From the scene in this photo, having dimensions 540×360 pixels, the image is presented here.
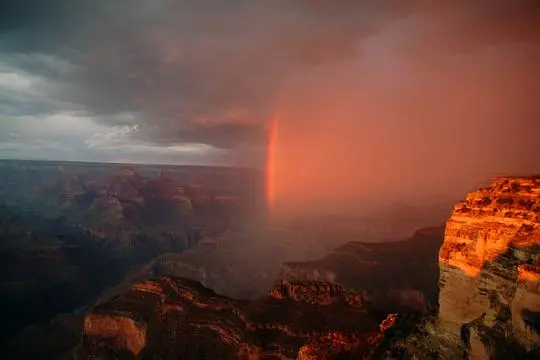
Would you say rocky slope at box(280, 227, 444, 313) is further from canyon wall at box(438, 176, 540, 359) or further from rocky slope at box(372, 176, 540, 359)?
canyon wall at box(438, 176, 540, 359)

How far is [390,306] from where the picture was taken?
90688mm

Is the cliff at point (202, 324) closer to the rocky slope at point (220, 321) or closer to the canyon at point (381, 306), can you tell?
the rocky slope at point (220, 321)

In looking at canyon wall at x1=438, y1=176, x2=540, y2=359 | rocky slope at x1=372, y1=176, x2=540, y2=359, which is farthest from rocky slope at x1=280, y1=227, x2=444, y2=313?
canyon wall at x1=438, y1=176, x2=540, y2=359

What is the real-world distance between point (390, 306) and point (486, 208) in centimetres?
7721

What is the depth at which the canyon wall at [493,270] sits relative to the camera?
16.2 meters

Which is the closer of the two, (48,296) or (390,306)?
(390,306)

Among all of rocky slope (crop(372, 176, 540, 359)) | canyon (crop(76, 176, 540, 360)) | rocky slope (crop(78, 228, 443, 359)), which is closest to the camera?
rocky slope (crop(372, 176, 540, 359))

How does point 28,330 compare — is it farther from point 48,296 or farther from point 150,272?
point 150,272

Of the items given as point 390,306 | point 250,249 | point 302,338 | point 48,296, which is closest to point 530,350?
point 302,338

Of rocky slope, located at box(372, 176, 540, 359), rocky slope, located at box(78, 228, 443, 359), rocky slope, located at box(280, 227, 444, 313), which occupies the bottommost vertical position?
rocky slope, located at box(280, 227, 444, 313)

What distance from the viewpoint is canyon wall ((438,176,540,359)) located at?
16.2 meters

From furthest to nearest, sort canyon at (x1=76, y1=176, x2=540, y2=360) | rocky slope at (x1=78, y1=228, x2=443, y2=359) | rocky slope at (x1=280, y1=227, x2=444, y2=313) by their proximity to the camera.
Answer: rocky slope at (x1=280, y1=227, x2=444, y2=313) < rocky slope at (x1=78, y1=228, x2=443, y2=359) < canyon at (x1=76, y1=176, x2=540, y2=360)

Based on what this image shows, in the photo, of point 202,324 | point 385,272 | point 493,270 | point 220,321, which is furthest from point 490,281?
point 385,272

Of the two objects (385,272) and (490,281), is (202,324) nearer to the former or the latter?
(490,281)
